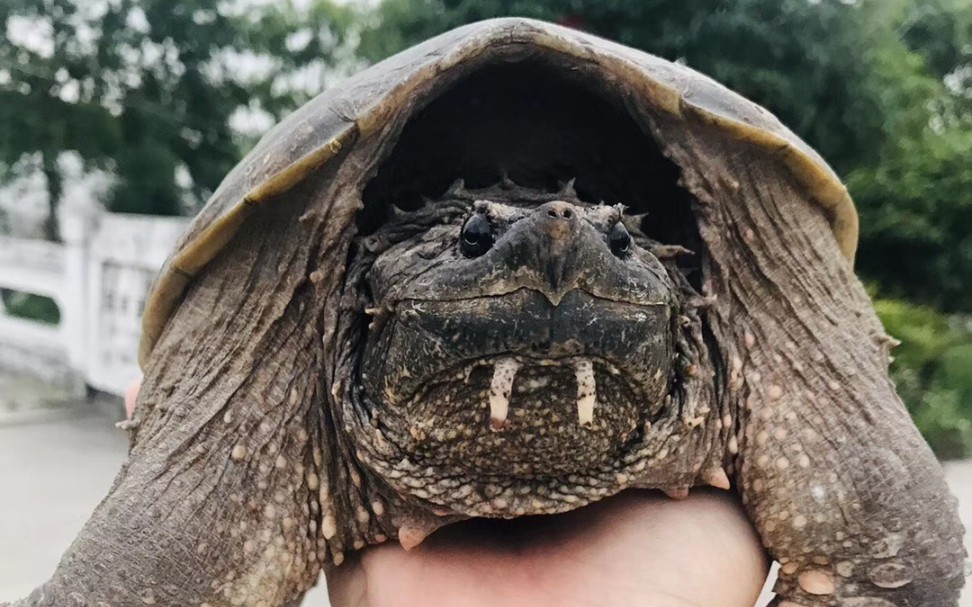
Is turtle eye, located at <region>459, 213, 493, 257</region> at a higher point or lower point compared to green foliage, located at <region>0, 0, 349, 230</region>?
higher

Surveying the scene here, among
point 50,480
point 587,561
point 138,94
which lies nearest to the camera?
point 587,561

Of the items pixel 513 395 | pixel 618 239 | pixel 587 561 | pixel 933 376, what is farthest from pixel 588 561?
pixel 933 376

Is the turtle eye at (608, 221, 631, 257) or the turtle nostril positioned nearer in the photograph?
the turtle nostril

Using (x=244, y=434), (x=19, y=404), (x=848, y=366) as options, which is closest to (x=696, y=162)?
(x=848, y=366)

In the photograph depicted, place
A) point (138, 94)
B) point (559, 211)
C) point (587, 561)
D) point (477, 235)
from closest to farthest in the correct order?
point (559, 211)
point (477, 235)
point (587, 561)
point (138, 94)

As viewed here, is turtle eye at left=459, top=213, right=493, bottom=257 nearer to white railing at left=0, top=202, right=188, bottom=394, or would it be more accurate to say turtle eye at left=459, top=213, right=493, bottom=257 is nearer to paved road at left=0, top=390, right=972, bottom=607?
paved road at left=0, top=390, right=972, bottom=607

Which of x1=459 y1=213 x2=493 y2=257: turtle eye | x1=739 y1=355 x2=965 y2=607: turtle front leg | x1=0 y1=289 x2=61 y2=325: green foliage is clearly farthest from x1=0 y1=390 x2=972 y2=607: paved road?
x1=0 y1=289 x2=61 y2=325: green foliage

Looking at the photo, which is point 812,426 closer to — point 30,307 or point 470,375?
point 470,375
